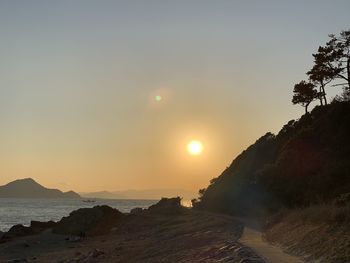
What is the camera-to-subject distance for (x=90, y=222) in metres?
65.4

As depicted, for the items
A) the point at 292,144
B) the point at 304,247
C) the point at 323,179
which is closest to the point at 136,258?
the point at 304,247

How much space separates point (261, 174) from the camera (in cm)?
5922

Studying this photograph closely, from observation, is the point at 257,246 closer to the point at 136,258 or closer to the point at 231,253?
the point at 231,253

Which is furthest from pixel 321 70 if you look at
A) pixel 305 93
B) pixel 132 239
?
pixel 132 239

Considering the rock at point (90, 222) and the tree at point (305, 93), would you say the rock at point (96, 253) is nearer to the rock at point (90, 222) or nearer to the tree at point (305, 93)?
the rock at point (90, 222)

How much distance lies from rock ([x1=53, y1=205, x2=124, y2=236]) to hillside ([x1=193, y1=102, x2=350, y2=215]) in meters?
14.7

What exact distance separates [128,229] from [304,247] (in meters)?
39.8

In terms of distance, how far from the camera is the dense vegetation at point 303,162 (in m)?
50.9

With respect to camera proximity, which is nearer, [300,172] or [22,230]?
[300,172]

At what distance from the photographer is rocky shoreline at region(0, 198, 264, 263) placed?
27609 millimetres

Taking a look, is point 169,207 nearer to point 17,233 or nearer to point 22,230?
point 22,230

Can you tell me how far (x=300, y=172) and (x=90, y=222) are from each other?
90.7ft

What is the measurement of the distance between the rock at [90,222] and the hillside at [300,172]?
48.3 feet

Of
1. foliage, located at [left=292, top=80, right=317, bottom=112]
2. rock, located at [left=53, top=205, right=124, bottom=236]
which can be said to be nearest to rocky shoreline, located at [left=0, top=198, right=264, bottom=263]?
rock, located at [left=53, top=205, right=124, bottom=236]
